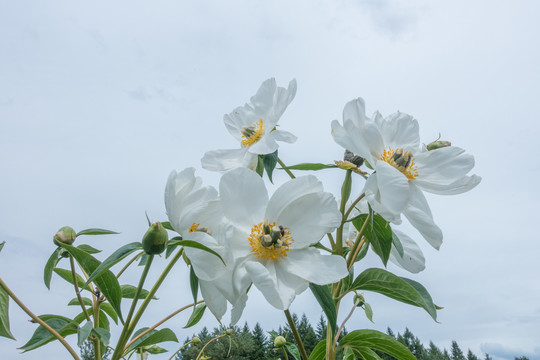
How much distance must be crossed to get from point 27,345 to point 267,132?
0.68m

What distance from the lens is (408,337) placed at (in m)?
17.9

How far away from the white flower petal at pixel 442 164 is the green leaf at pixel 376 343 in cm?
34

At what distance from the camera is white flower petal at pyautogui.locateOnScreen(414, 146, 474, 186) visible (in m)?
0.90

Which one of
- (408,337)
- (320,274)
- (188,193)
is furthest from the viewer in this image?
(408,337)

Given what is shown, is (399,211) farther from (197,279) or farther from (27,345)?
(27,345)

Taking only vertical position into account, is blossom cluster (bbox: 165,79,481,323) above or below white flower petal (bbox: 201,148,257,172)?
below

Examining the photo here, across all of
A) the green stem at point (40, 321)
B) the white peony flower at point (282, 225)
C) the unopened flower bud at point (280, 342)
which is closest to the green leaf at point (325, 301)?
the white peony flower at point (282, 225)

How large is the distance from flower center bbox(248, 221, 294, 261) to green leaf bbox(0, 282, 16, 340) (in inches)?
20.4

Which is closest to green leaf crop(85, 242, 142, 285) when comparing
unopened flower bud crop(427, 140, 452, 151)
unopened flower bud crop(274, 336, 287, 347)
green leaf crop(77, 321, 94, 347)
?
green leaf crop(77, 321, 94, 347)

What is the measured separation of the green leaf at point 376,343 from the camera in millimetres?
884

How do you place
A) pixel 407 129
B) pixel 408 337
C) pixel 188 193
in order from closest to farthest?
1. pixel 188 193
2. pixel 407 129
3. pixel 408 337

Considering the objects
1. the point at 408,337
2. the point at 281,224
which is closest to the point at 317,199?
the point at 281,224

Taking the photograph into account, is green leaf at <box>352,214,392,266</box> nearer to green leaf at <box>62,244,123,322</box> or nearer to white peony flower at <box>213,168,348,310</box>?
white peony flower at <box>213,168,348,310</box>

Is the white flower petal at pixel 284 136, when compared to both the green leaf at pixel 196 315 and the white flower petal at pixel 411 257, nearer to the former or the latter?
the white flower petal at pixel 411 257
